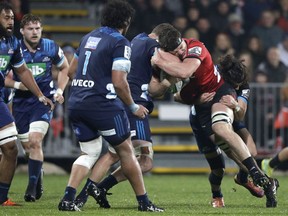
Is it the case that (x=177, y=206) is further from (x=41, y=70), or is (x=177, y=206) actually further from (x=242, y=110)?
(x=41, y=70)

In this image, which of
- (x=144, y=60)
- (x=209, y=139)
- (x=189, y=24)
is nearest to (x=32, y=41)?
(x=144, y=60)

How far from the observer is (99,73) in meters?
11.5

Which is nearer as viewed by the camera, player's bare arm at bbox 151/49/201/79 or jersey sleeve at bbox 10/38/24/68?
player's bare arm at bbox 151/49/201/79

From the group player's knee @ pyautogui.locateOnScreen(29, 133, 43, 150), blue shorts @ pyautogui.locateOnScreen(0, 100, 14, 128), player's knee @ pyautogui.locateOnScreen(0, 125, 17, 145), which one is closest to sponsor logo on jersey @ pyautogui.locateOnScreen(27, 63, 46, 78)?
player's knee @ pyautogui.locateOnScreen(29, 133, 43, 150)

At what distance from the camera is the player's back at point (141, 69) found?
13.0m

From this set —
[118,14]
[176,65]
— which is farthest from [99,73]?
[176,65]

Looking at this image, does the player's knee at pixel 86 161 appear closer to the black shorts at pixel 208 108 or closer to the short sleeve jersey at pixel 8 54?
the short sleeve jersey at pixel 8 54

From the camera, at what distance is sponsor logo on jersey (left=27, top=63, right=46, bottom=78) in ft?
47.3

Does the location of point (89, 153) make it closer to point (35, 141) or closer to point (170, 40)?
point (170, 40)

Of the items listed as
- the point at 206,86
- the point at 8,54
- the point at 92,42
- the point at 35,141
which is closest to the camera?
the point at 92,42

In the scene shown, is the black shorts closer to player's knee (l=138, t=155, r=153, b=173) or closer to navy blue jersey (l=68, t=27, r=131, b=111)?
player's knee (l=138, t=155, r=153, b=173)

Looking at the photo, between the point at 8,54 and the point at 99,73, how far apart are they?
1621 millimetres

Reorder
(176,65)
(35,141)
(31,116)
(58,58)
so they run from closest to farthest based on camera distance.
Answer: (176,65)
(35,141)
(31,116)
(58,58)

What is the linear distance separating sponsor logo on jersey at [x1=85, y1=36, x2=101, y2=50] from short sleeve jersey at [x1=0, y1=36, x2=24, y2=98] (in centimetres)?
139
